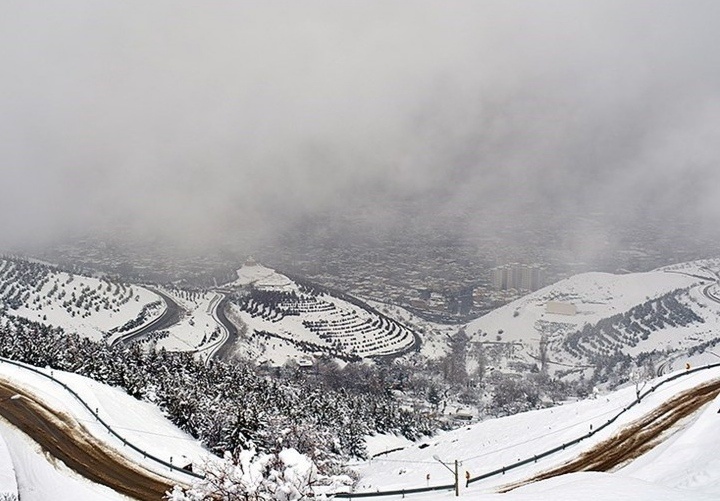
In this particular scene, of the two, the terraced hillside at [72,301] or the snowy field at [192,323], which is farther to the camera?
the snowy field at [192,323]

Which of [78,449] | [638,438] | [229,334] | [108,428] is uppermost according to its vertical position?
[638,438]

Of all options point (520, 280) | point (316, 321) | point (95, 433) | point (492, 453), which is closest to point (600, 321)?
point (520, 280)

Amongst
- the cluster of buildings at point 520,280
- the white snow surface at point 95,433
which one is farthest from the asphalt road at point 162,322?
the cluster of buildings at point 520,280

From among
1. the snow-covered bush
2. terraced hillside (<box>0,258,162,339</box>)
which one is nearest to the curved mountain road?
the snow-covered bush

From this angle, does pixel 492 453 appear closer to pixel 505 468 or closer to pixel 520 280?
pixel 505 468

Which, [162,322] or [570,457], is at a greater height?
[570,457]

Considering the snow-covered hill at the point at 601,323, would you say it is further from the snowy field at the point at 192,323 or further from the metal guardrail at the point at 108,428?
the metal guardrail at the point at 108,428

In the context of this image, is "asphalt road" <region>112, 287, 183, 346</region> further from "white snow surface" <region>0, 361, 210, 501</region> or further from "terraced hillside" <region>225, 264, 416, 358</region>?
"white snow surface" <region>0, 361, 210, 501</region>
